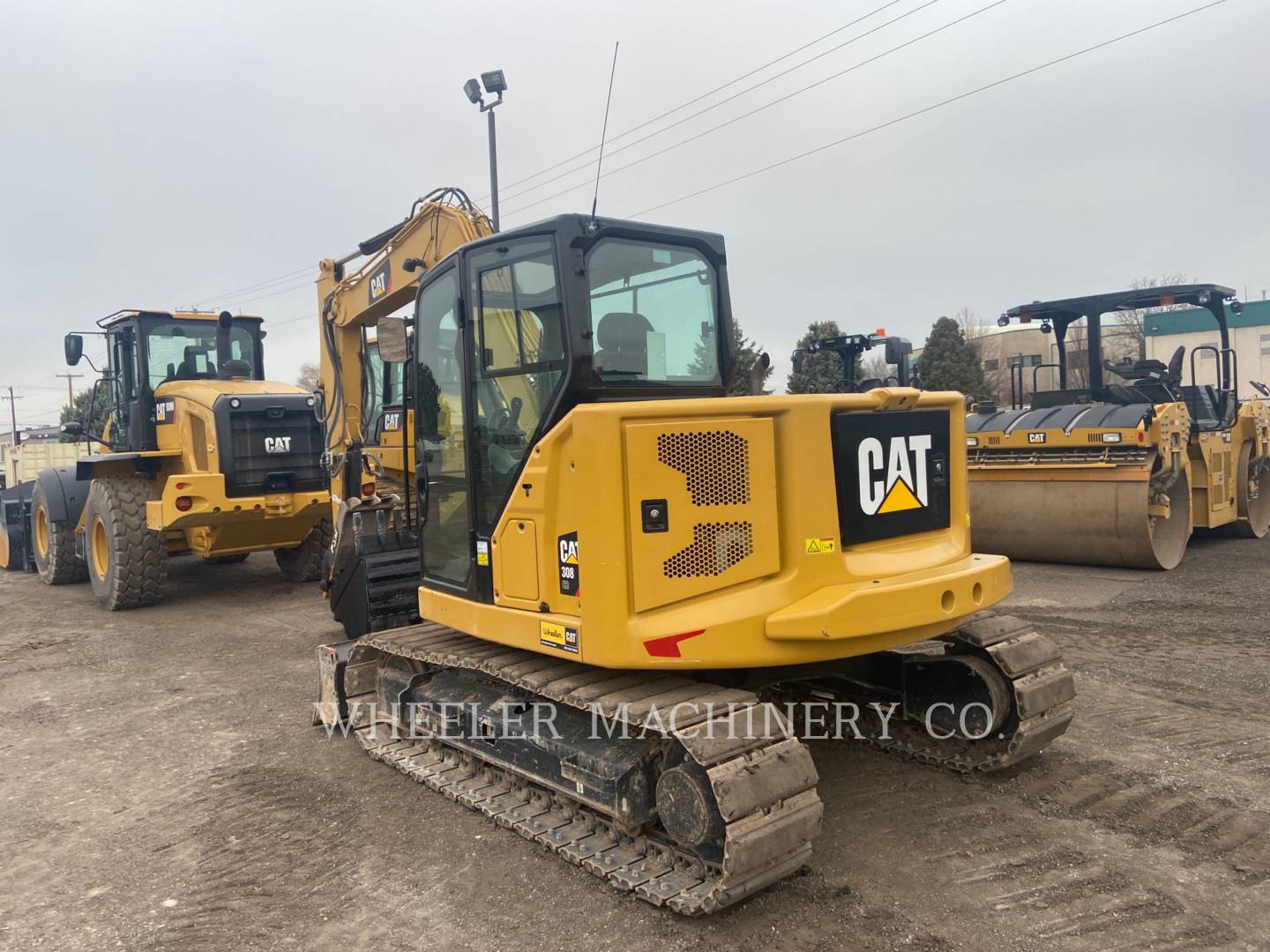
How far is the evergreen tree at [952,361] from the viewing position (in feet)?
97.0

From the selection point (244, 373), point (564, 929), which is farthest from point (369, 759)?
point (244, 373)

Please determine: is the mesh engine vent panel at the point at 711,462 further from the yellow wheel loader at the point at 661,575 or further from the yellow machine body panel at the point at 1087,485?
the yellow machine body panel at the point at 1087,485

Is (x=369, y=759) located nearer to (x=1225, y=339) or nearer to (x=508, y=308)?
(x=508, y=308)

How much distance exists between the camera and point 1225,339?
11008 millimetres

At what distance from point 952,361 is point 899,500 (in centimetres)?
2780

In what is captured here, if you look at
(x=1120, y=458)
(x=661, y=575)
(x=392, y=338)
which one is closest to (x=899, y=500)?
(x=661, y=575)

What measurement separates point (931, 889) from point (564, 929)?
4.54 ft

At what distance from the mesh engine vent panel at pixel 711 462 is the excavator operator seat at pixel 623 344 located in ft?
1.86

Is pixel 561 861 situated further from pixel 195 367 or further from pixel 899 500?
pixel 195 367

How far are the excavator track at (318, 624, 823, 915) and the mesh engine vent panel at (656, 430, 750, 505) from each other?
777 mm

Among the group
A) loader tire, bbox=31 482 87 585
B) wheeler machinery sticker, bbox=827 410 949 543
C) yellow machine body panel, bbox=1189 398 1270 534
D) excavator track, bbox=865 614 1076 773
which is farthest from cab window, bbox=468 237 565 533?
loader tire, bbox=31 482 87 585

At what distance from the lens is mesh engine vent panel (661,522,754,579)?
3.58 metres

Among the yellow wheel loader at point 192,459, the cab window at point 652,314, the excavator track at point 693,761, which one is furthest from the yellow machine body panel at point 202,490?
the cab window at point 652,314

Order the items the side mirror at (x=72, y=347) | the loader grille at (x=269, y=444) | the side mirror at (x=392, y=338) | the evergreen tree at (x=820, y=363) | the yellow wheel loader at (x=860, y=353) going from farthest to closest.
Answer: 1. the evergreen tree at (x=820, y=363)
2. the side mirror at (x=72, y=347)
3. the loader grille at (x=269, y=444)
4. the yellow wheel loader at (x=860, y=353)
5. the side mirror at (x=392, y=338)
